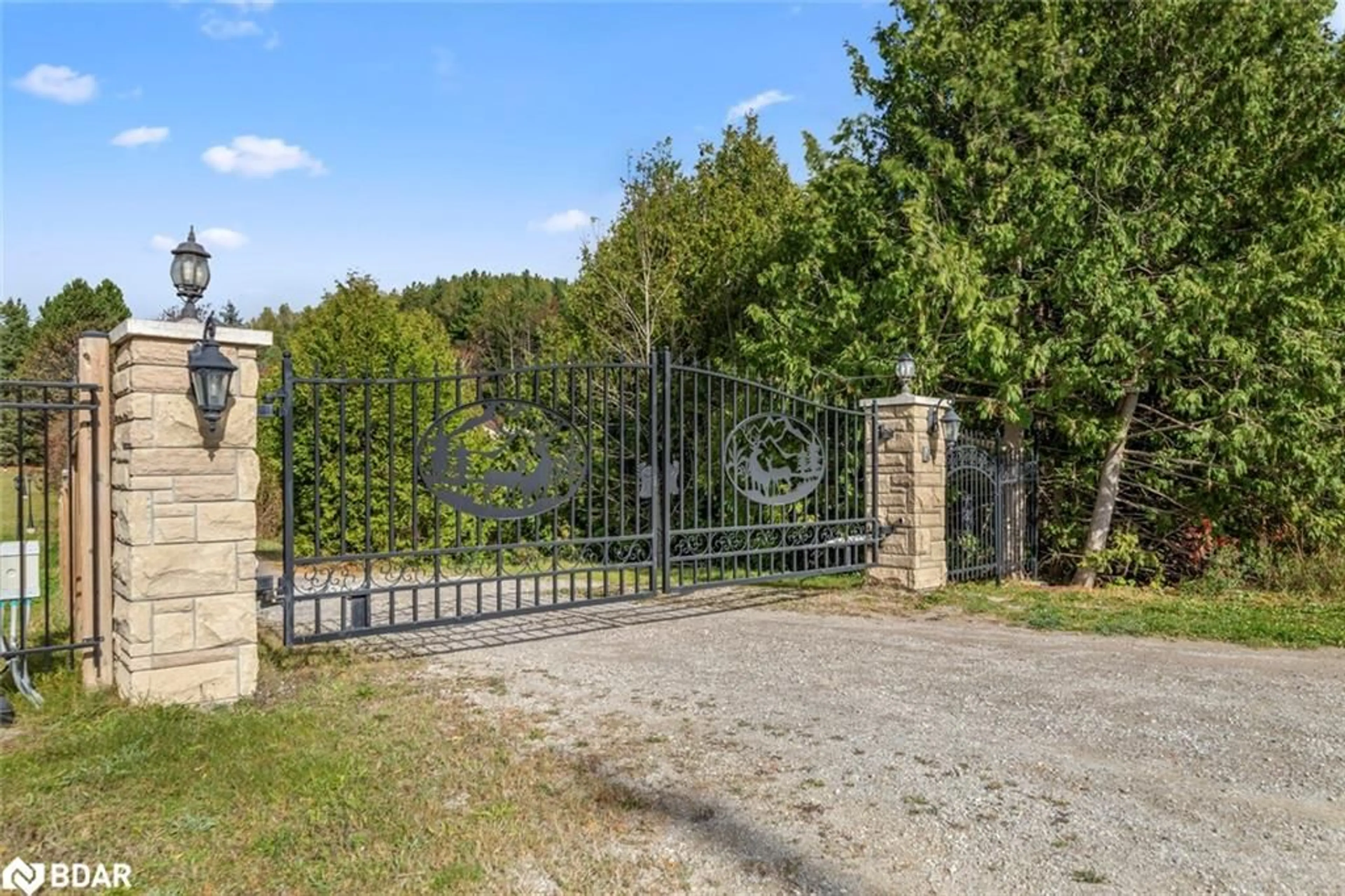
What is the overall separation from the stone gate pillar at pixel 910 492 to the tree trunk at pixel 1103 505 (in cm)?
282

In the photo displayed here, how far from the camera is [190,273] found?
4.33m

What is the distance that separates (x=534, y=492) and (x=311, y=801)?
313 cm

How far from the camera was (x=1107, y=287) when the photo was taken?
881cm

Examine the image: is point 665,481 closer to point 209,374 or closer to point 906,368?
point 906,368

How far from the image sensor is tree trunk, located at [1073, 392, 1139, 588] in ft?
33.1

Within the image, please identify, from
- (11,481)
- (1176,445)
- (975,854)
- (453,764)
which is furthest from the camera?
(11,481)

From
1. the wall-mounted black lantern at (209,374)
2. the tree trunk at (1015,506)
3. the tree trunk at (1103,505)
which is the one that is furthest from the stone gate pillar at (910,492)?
the wall-mounted black lantern at (209,374)

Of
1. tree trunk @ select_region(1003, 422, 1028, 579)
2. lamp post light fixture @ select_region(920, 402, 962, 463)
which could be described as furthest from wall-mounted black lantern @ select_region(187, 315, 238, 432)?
tree trunk @ select_region(1003, 422, 1028, 579)

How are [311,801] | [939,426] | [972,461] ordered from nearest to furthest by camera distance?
[311,801]
[939,426]
[972,461]

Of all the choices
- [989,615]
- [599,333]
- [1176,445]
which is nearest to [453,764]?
[989,615]

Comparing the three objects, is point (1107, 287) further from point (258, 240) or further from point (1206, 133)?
point (258, 240)

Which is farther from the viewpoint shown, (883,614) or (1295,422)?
(1295,422)

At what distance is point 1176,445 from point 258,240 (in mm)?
10615

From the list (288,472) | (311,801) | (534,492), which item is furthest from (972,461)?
(311,801)
